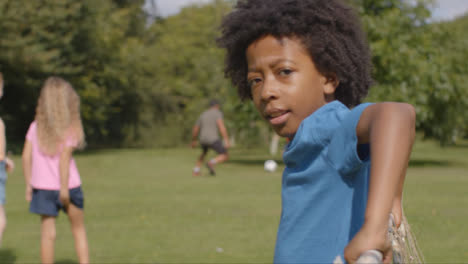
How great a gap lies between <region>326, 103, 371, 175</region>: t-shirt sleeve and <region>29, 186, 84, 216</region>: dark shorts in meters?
→ 4.49

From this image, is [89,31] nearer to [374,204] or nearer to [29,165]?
[29,165]

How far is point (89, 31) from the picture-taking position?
3228cm

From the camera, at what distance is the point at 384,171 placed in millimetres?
1628

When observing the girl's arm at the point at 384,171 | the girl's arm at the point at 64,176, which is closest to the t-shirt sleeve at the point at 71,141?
the girl's arm at the point at 64,176

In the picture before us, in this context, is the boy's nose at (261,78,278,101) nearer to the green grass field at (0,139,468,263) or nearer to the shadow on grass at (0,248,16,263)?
the green grass field at (0,139,468,263)

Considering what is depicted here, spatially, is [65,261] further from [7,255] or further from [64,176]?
[64,176]

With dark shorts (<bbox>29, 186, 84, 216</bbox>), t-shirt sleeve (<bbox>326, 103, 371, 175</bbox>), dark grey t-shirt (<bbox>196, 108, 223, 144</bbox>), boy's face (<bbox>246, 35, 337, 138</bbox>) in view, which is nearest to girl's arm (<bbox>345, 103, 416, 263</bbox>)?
t-shirt sleeve (<bbox>326, 103, 371, 175</bbox>)

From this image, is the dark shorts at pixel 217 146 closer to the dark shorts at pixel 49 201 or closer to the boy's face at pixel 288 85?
the dark shorts at pixel 49 201

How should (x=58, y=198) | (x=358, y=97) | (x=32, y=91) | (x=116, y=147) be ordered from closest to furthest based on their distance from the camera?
(x=358, y=97)
(x=58, y=198)
(x=32, y=91)
(x=116, y=147)

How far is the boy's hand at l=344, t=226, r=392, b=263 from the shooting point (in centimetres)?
160

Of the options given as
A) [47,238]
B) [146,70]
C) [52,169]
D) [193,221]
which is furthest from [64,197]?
[146,70]

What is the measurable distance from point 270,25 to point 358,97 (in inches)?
19.8

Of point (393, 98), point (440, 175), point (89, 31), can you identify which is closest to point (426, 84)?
point (393, 98)

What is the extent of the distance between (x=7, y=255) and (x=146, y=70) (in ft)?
118
